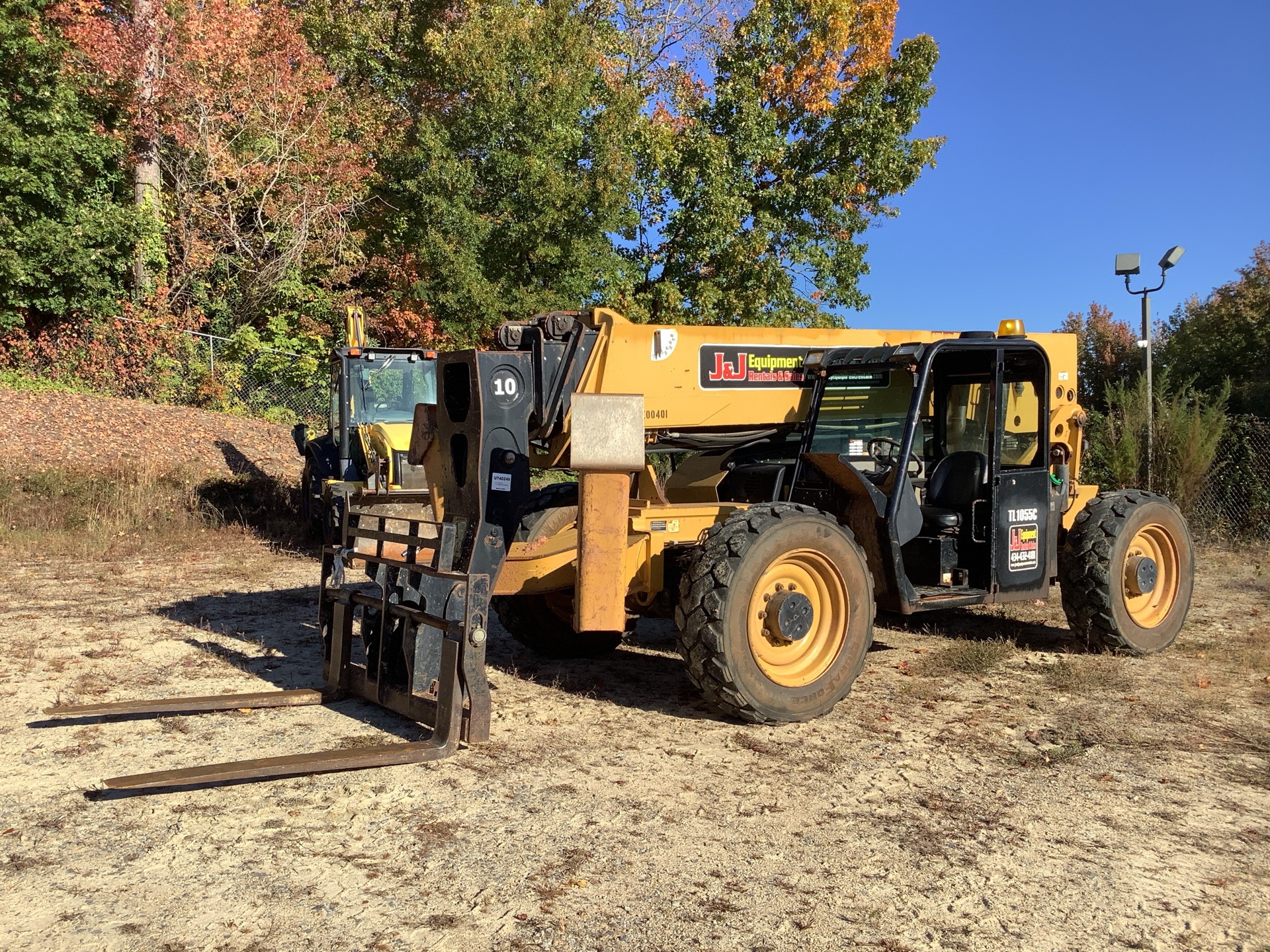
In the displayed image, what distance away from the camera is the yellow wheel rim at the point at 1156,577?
26.3 feet

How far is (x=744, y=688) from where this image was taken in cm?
588

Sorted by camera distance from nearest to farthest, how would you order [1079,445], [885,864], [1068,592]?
1. [885,864]
2. [1068,592]
3. [1079,445]

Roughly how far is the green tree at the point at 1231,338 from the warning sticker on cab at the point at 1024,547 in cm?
1329

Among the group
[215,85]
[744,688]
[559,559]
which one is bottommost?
[744,688]

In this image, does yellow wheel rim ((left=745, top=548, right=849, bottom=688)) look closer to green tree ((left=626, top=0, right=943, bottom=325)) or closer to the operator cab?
the operator cab

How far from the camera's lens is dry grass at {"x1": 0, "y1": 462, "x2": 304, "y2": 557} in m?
12.7

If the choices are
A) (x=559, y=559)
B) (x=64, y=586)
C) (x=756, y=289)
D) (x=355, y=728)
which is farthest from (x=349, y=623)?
(x=756, y=289)

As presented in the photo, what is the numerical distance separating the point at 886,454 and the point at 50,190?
17.7 metres

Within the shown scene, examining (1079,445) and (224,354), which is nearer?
(1079,445)

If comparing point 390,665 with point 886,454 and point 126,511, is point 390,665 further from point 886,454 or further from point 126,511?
point 126,511


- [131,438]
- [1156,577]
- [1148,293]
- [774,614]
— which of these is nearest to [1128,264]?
[1148,293]

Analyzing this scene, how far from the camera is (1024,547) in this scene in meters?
7.47

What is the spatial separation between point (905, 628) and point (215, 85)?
60.6 ft

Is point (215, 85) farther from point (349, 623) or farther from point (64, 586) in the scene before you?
point (349, 623)
